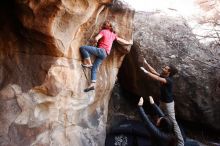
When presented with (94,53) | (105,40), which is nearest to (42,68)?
(94,53)

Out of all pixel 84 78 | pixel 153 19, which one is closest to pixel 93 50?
pixel 84 78

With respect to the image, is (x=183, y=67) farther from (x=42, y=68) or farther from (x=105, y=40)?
(x=42, y=68)

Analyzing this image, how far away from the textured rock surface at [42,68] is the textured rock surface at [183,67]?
273cm

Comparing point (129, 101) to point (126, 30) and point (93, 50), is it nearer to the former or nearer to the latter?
point (126, 30)

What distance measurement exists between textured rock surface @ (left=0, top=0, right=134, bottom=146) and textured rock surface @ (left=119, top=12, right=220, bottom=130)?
8.96 ft

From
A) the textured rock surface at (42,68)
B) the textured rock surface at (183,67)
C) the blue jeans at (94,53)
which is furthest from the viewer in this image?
the textured rock surface at (183,67)

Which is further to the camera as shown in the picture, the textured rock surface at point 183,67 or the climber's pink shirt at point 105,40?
the textured rock surface at point 183,67

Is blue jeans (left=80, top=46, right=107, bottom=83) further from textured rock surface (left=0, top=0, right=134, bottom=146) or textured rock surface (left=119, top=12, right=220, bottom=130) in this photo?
textured rock surface (left=119, top=12, right=220, bottom=130)

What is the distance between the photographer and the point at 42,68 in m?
5.63

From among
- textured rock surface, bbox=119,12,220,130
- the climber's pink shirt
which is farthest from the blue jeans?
textured rock surface, bbox=119,12,220,130

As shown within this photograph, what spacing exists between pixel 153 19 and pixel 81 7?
4.23 meters

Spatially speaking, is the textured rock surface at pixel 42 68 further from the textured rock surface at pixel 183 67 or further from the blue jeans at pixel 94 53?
the textured rock surface at pixel 183 67

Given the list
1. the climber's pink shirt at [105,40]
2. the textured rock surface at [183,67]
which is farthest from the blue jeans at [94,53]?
the textured rock surface at [183,67]

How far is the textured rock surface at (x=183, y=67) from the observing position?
330 inches
